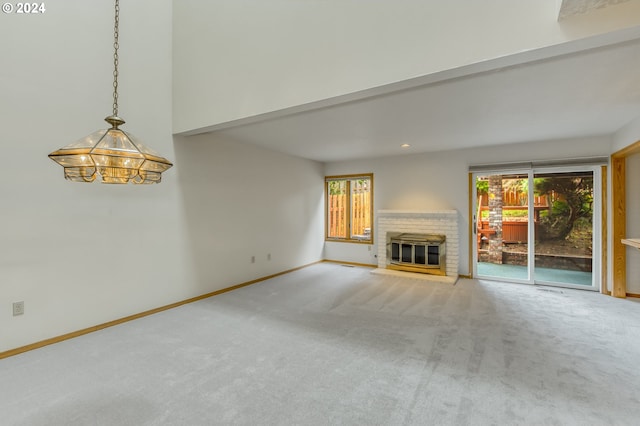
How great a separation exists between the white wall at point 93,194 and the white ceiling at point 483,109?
1.05 metres

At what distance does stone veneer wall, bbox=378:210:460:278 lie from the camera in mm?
5246

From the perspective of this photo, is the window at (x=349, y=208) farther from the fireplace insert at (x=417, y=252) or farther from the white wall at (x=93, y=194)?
the white wall at (x=93, y=194)

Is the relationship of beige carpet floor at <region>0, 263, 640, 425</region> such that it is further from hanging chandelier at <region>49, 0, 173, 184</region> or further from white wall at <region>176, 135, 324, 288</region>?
hanging chandelier at <region>49, 0, 173, 184</region>

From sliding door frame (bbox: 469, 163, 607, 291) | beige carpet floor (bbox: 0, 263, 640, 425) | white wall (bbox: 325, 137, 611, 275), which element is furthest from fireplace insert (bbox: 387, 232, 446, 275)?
beige carpet floor (bbox: 0, 263, 640, 425)

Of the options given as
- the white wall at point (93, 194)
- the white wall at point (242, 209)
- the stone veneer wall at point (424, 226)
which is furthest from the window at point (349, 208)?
the white wall at point (93, 194)

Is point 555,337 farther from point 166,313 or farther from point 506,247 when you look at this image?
point 166,313

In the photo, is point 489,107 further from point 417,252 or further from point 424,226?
point 417,252

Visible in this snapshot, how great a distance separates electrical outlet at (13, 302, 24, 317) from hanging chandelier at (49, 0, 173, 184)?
6.32 ft

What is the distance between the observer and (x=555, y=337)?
2822 mm

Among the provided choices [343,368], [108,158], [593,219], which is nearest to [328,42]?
[108,158]

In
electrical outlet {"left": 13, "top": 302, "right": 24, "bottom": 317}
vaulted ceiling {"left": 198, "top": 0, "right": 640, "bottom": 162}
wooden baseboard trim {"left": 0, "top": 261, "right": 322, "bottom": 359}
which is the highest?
vaulted ceiling {"left": 198, "top": 0, "right": 640, "bottom": 162}

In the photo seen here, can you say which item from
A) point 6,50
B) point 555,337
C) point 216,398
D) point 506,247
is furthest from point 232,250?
point 506,247

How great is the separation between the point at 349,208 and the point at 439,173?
214 centimetres

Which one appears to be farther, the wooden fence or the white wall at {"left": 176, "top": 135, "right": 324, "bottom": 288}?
the wooden fence
